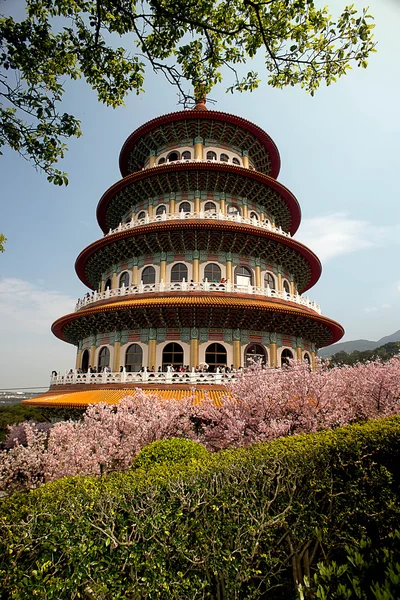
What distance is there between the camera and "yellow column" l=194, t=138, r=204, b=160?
26844mm

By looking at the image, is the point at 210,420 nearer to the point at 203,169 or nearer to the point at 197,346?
the point at 197,346

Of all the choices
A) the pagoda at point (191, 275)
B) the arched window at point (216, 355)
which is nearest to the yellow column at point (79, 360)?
the pagoda at point (191, 275)

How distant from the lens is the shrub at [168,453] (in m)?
7.99

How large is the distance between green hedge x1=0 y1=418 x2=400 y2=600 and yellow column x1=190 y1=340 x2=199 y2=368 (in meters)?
12.5

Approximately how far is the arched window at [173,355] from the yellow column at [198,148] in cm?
1568

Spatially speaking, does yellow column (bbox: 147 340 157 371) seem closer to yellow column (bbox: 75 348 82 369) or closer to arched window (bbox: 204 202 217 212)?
yellow column (bbox: 75 348 82 369)

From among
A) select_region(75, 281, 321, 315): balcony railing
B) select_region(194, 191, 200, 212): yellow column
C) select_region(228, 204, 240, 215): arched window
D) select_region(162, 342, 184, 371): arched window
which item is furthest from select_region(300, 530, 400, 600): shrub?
select_region(228, 204, 240, 215): arched window

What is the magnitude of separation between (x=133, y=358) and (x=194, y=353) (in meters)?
3.98

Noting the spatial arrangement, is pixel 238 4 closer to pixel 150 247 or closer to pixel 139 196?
pixel 150 247

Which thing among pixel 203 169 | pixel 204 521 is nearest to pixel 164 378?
pixel 204 521

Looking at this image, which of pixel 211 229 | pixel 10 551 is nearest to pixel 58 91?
pixel 10 551

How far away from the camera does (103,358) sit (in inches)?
875

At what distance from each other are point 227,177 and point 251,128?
21.2 feet

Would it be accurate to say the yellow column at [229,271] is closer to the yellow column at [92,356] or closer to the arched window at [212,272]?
the arched window at [212,272]
